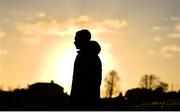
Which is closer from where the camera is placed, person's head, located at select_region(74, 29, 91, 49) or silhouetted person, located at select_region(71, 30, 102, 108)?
silhouetted person, located at select_region(71, 30, 102, 108)

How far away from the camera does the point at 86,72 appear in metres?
8.24

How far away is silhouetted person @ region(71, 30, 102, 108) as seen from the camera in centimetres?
802

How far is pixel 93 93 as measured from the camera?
8109mm

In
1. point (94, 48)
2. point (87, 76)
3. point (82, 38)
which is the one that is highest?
point (82, 38)

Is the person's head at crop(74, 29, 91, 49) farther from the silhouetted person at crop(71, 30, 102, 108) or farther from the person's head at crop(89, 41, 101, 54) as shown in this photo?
the person's head at crop(89, 41, 101, 54)

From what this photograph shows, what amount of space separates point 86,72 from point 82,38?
0.63 meters

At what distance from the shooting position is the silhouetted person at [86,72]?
8023mm

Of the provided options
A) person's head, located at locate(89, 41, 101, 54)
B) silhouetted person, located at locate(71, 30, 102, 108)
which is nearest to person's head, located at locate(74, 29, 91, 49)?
silhouetted person, located at locate(71, 30, 102, 108)

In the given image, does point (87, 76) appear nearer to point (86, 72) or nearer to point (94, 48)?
point (86, 72)

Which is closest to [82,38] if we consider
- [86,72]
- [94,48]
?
[94,48]

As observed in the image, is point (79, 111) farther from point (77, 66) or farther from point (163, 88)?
point (163, 88)

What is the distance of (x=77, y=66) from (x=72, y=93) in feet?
1.71

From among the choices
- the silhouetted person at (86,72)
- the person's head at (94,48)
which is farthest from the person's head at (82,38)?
the person's head at (94,48)

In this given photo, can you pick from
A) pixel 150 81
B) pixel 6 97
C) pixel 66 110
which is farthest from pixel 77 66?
pixel 150 81
